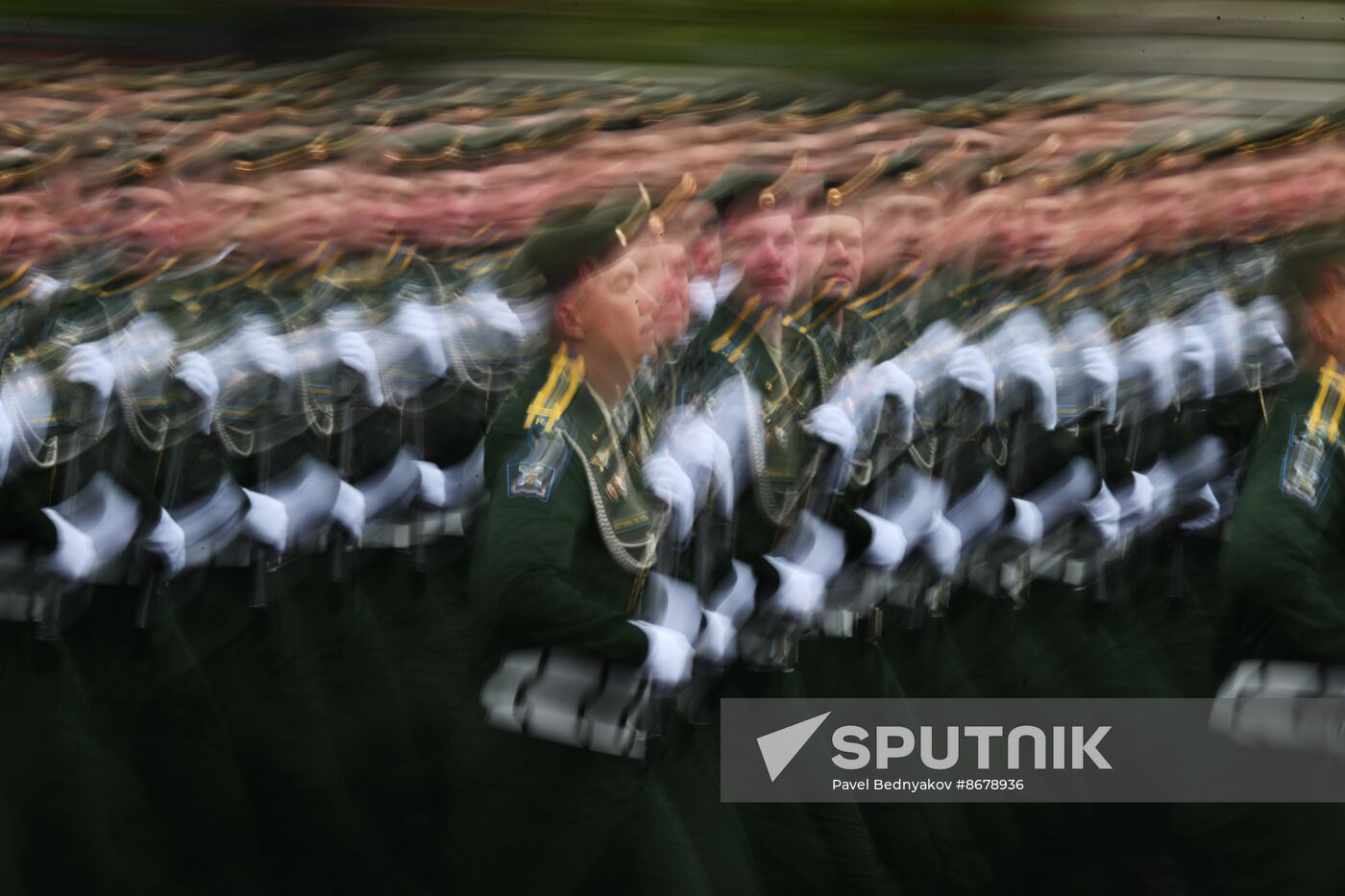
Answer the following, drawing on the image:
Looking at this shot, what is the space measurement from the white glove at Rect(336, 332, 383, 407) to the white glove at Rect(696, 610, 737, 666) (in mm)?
730

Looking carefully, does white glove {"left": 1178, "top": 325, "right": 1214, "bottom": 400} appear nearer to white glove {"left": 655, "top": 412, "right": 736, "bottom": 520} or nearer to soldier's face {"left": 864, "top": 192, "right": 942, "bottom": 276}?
soldier's face {"left": 864, "top": 192, "right": 942, "bottom": 276}

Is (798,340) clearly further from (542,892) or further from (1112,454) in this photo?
(542,892)

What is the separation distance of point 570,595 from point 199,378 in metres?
1.04

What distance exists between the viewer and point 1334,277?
3.80 metres

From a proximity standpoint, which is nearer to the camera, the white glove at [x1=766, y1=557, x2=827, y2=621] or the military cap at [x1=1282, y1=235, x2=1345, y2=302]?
the white glove at [x1=766, y1=557, x2=827, y2=621]

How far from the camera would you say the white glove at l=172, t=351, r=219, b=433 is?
12.5ft

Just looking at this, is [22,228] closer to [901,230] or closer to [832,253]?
[832,253]

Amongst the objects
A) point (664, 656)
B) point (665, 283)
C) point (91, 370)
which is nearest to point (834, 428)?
point (665, 283)

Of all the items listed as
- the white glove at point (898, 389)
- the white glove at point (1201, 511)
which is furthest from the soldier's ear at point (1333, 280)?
the white glove at point (898, 389)

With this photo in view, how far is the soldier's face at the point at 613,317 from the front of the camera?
3293 millimetres

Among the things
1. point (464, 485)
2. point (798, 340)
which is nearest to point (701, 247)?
point (798, 340)

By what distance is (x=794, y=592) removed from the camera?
369 cm

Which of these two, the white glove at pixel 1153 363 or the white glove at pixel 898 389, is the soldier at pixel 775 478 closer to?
the white glove at pixel 898 389

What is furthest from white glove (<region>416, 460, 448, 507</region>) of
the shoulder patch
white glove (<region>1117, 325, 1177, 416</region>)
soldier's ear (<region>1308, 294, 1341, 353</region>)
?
soldier's ear (<region>1308, 294, 1341, 353</region>)
